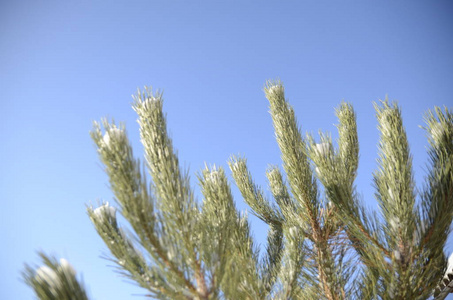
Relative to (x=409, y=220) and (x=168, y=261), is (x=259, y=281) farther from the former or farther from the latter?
(x=409, y=220)

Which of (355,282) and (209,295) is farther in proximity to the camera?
(355,282)

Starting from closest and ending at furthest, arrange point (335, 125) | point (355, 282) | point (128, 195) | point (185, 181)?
point (128, 195) → point (185, 181) → point (355, 282) → point (335, 125)

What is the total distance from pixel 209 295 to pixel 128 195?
0.47 metres

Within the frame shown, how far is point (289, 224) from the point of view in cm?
188

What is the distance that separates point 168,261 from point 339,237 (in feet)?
4.28

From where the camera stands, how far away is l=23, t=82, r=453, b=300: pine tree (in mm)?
971

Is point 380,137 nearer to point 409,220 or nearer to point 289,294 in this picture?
point 409,220

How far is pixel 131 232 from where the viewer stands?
3.17 feet

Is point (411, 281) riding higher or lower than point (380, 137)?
lower

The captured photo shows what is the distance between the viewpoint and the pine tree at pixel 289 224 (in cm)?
97

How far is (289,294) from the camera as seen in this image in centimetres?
130

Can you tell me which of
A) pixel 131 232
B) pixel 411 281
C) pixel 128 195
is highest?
pixel 128 195

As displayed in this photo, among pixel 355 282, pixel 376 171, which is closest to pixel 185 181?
pixel 376 171

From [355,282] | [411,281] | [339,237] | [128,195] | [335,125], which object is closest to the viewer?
[128,195]
